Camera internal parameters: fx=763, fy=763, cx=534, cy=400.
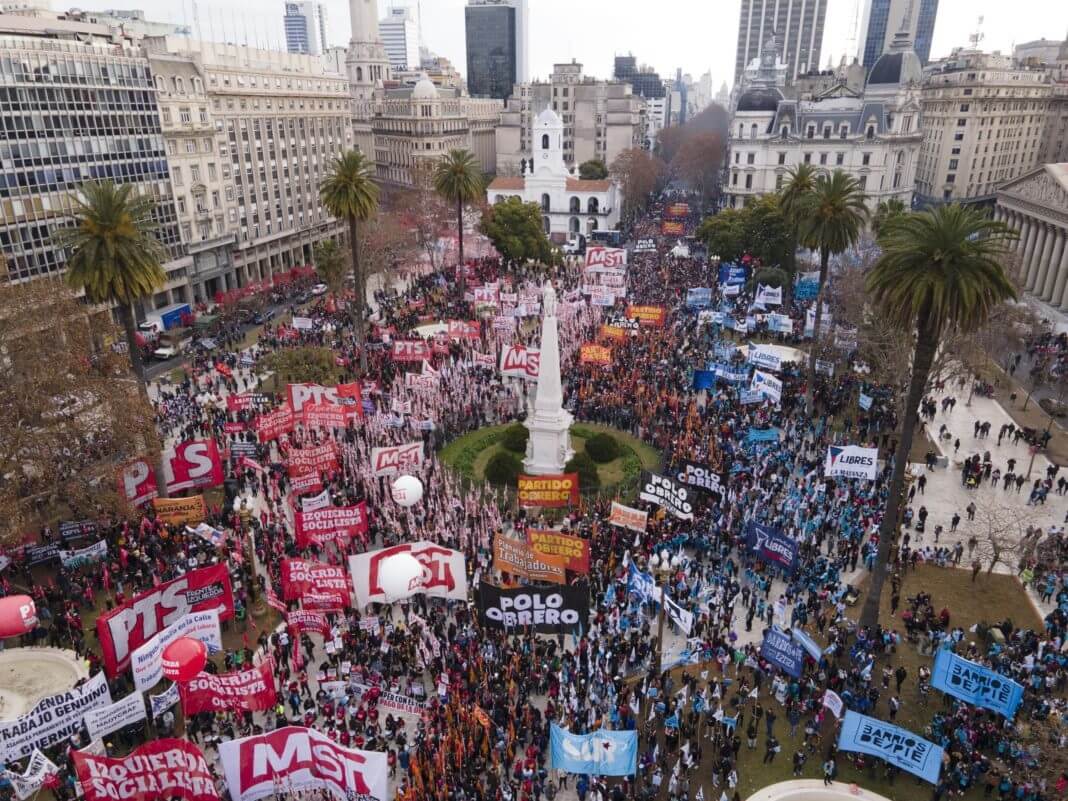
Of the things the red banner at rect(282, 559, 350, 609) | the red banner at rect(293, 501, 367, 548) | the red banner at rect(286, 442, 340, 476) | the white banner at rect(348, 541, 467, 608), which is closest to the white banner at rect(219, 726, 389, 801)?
the red banner at rect(282, 559, 350, 609)

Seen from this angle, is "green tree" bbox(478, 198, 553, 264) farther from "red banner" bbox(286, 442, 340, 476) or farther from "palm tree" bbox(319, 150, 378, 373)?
"red banner" bbox(286, 442, 340, 476)

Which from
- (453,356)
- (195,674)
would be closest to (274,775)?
(195,674)

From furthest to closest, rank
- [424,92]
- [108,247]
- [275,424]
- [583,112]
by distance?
[583,112] → [424,92] → [275,424] → [108,247]

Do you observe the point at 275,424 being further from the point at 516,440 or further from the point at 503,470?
the point at 516,440

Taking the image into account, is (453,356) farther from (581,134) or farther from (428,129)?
(581,134)

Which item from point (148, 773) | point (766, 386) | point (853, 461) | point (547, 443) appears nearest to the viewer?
point (148, 773)

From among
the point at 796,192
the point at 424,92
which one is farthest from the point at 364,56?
the point at 796,192

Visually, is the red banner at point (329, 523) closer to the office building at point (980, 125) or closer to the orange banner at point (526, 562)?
the orange banner at point (526, 562)
